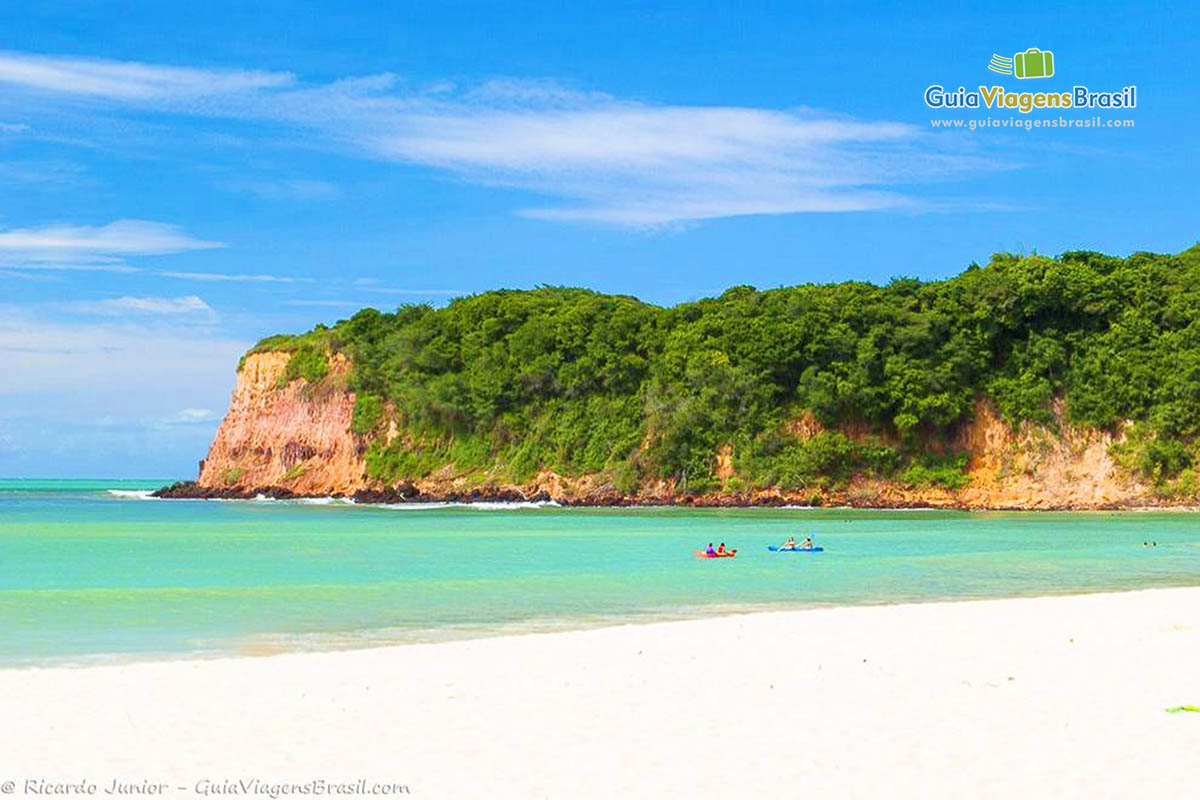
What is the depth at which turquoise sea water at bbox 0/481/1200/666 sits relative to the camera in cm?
1725

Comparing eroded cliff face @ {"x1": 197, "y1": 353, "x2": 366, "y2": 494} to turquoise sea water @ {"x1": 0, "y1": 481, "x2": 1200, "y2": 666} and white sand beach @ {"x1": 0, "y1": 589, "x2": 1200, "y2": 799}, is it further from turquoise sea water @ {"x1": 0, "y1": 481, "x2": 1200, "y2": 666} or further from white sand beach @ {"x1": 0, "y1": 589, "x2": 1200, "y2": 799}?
white sand beach @ {"x1": 0, "y1": 589, "x2": 1200, "y2": 799}

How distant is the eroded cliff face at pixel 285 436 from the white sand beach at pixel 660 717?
78.8 metres

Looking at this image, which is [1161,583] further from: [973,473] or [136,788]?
[973,473]

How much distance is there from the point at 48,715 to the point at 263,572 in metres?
17.9

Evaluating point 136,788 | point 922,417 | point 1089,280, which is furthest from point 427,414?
point 136,788

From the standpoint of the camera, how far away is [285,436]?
95125 mm

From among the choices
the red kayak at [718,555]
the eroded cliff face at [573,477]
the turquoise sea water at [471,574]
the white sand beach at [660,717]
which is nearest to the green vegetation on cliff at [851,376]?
the eroded cliff face at [573,477]

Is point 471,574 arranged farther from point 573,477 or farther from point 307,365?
point 307,365

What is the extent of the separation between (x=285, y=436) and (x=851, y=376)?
1748 inches

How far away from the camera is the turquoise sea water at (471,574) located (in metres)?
17.2

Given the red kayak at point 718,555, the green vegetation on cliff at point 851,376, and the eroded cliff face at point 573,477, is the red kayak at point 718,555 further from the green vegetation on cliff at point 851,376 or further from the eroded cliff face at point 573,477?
the green vegetation on cliff at point 851,376

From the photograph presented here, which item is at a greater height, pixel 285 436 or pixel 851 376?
pixel 851 376

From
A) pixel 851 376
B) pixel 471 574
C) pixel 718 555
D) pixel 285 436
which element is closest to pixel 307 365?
pixel 285 436

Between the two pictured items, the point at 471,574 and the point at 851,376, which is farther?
the point at 851,376
